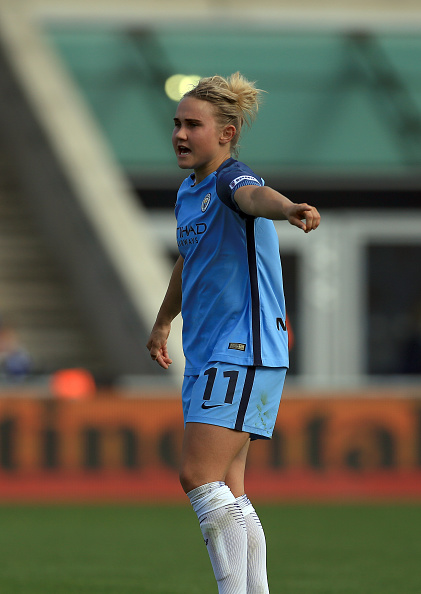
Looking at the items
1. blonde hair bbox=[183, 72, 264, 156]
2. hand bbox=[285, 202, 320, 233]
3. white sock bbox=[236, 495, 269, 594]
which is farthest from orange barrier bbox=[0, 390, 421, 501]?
hand bbox=[285, 202, 320, 233]

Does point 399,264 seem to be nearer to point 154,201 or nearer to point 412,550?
point 154,201

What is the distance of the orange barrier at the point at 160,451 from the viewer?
38.0 ft

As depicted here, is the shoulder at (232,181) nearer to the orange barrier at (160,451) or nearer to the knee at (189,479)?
the knee at (189,479)

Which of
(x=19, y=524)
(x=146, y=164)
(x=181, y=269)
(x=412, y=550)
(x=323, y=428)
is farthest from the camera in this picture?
(x=146, y=164)

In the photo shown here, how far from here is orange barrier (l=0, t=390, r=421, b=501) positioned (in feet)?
38.0

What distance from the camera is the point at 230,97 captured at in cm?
451

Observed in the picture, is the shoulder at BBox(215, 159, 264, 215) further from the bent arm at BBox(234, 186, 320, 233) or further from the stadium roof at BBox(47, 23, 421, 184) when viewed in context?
the stadium roof at BBox(47, 23, 421, 184)

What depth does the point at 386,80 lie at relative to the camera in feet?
61.8

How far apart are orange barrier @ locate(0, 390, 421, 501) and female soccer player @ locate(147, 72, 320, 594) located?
7091 millimetres

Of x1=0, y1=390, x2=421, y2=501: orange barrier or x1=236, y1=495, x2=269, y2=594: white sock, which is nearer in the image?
x1=236, y1=495, x2=269, y2=594: white sock

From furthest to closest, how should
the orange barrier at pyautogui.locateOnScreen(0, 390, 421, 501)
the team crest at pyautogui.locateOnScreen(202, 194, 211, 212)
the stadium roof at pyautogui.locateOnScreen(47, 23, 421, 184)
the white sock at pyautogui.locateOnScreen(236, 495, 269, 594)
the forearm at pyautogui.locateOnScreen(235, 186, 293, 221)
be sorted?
the stadium roof at pyautogui.locateOnScreen(47, 23, 421, 184), the orange barrier at pyautogui.locateOnScreen(0, 390, 421, 501), the white sock at pyautogui.locateOnScreen(236, 495, 269, 594), the team crest at pyautogui.locateOnScreen(202, 194, 211, 212), the forearm at pyautogui.locateOnScreen(235, 186, 293, 221)

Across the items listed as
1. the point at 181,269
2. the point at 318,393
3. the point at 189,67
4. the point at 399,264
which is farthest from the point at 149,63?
the point at 181,269

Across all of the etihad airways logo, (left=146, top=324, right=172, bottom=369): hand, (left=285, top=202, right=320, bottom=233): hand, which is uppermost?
the etihad airways logo

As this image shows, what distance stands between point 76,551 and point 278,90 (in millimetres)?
11672
